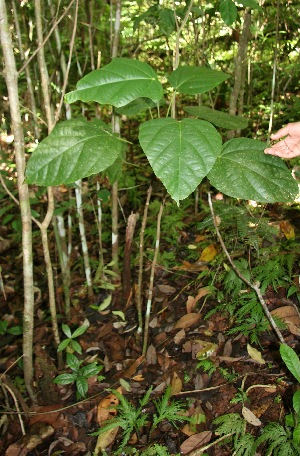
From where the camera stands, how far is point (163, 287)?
109 inches

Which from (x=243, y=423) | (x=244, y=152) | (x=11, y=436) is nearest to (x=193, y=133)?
(x=244, y=152)

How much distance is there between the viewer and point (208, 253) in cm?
271

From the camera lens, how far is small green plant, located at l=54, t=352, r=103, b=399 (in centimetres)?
219

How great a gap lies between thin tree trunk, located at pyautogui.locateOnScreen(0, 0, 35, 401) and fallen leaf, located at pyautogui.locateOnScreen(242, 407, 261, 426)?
3.69ft

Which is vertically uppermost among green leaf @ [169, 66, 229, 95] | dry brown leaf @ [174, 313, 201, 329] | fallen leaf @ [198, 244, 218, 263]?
green leaf @ [169, 66, 229, 95]

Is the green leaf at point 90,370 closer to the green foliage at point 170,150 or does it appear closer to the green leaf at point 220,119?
the green foliage at point 170,150

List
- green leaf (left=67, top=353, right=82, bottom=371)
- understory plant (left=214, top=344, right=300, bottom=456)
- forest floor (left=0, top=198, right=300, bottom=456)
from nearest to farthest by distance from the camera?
understory plant (left=214, top=344, right=300, bottom=456) → forest floor (left=0, top=198, right=300, bottom=456) → green leaf (left=67, top=353, right=82, bottom=371)

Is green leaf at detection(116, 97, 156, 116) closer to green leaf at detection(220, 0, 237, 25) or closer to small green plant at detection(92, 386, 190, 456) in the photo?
green leaf at detection(220, 0, 237, 25)

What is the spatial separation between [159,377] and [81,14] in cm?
263

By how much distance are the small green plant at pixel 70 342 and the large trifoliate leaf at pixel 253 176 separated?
4.75ft

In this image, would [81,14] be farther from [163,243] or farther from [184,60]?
[163,243]

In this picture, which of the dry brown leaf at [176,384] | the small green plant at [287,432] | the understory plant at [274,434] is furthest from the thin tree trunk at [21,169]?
the small green plant at [287,432]

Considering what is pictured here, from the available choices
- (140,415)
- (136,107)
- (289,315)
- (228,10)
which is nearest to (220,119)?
(136,107)

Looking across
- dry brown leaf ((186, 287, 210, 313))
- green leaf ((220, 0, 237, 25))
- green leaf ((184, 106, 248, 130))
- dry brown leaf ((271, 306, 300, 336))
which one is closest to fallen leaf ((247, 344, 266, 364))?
dry brown leaf ((271, 306, 300, 336))
